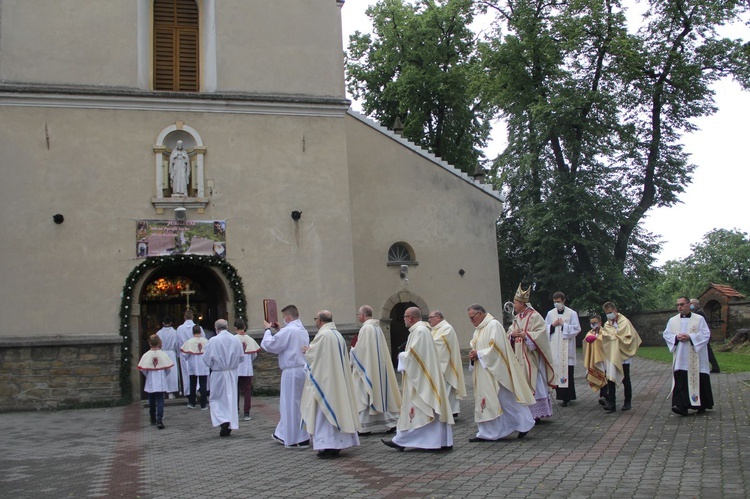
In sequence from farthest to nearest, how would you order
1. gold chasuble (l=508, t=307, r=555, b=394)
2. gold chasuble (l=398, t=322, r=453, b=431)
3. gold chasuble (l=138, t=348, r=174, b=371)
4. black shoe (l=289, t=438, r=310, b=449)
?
gold chasuble (l=138, t=348, r=174, b=371), gold chasuble (l=508, t=307, r=555, b=394), black shoe (l=289, t=438, r=310, b=449), gold chasuble (l=398, t=322, r=453, b=431)

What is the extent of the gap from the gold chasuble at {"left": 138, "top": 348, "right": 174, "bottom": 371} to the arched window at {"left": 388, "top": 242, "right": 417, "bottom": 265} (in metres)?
10.6

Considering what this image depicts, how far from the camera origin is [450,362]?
1023 cm

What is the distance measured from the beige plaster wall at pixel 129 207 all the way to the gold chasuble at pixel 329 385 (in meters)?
8.05

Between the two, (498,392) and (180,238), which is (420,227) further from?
(498,392)

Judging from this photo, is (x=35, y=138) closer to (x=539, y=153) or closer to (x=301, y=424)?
(x=301, y=424)

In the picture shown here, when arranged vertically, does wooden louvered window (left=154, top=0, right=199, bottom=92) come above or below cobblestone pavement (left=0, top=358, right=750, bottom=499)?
above

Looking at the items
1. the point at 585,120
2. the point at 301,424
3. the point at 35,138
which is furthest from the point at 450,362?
the point at 585,120

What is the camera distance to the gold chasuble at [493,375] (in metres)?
10.1

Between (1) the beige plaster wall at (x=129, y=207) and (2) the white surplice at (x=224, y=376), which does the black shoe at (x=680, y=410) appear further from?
(1) the beige plaster wall at (x=129, y=207)

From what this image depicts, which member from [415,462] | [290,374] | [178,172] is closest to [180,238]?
[178,172]

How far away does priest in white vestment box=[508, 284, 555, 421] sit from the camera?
11.5 metres

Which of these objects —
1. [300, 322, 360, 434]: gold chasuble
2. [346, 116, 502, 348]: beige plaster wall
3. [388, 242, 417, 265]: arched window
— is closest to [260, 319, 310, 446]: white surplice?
[300, 322, 360, 434]: gold chasuble

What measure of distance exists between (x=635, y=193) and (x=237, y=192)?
68.0 ft

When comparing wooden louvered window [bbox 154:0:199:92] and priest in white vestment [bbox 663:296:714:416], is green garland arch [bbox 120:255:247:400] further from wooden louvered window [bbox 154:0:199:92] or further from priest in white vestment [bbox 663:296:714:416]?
priest in white vestment [bbox 663:296:714:416]
